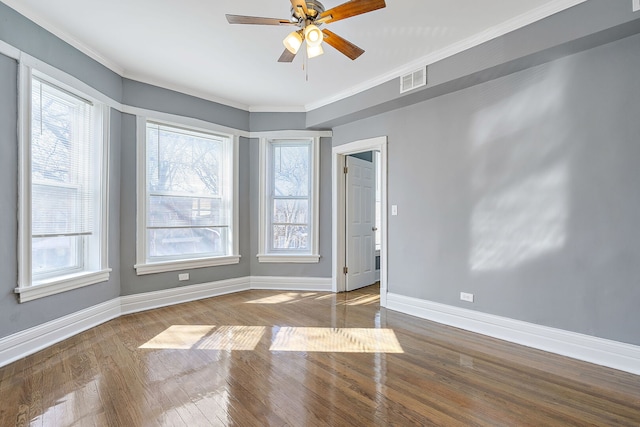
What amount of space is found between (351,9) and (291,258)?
356 centimetres

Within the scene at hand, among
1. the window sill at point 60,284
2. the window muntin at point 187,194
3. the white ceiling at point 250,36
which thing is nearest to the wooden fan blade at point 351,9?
the white ceiling at point 250,36

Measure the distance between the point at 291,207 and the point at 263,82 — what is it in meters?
1.88

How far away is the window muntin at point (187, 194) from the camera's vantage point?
160 inches

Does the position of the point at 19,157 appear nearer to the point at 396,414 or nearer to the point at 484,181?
the point at 396,414

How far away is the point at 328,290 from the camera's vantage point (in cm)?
493

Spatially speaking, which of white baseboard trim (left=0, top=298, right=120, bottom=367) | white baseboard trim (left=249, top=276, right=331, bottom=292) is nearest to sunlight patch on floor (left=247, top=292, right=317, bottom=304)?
white baseboard trim (left=249, top=276, right=331, bottom=292)

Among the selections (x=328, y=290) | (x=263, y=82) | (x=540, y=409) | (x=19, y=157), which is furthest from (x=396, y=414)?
(x=263, y=82)

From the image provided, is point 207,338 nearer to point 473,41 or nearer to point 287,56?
point 287,56

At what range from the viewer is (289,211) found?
5.04m

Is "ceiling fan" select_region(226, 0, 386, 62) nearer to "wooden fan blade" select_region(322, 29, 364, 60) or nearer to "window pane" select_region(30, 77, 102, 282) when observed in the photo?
"wooden fan blade" select_region(322, 29, 364, 60)

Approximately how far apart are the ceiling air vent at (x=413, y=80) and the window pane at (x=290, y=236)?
252 cm

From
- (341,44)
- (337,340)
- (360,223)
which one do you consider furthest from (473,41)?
(337,340)

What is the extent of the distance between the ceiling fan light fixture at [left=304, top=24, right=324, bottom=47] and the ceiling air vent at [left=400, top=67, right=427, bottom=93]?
5.25 ft

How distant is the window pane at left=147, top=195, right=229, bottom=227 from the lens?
4086 millimetres
